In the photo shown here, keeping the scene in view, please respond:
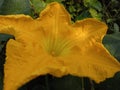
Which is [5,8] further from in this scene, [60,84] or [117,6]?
[117,6]

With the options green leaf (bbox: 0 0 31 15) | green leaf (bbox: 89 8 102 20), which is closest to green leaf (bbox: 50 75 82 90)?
green leaf (bbox: 0 0 31 15)

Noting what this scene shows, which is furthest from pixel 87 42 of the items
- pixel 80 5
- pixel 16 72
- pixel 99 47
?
pixel 80 5

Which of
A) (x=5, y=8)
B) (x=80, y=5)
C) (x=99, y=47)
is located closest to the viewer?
(x=99, y=47)

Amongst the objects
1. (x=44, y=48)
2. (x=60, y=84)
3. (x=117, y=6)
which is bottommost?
(x=117, y=6)

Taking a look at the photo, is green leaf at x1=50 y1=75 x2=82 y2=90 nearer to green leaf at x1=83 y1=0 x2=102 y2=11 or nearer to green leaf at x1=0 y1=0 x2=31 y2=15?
green leaf at x1=0 y1=0 x2=31 y2=15

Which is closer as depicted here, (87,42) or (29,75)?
Answer: (29,75)

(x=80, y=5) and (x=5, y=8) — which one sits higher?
(x=5, y=8)

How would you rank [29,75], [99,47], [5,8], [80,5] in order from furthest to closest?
[80,5] < [5,8] < [99,47] < [29,75]
